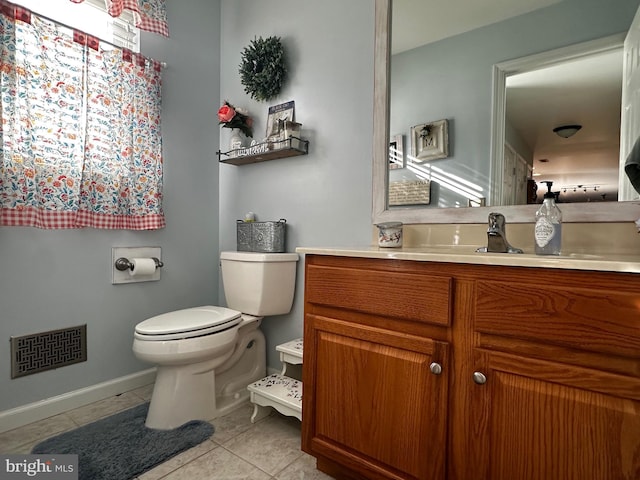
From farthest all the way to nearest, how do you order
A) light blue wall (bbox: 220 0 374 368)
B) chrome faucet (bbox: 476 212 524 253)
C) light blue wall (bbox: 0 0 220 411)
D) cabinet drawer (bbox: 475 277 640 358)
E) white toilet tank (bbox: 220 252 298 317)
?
white toilet tank (bbox: 220 252 298 317), light blue wall (bbox: 220 0 374 368), light blue wall (bbox: 0 0 220 411), chrome faucet (bbox: 476 212 524 253), cabinet drawer (bbox: 475 277 640 358)

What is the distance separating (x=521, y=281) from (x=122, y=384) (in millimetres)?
2038

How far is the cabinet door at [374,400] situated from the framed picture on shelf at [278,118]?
1.15m

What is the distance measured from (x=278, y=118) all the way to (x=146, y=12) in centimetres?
90

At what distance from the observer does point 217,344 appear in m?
1.59

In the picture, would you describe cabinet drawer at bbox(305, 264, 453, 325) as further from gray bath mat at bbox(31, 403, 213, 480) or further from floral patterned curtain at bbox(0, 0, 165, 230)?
floral patterned curtain at bbox(0, 0, 165, 230)

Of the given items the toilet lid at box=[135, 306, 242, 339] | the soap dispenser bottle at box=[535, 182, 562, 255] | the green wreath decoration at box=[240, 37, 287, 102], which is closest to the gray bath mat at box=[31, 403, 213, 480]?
the toilet lid at box=[135, 306, 242, 339]

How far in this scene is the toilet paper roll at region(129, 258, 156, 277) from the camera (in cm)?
190

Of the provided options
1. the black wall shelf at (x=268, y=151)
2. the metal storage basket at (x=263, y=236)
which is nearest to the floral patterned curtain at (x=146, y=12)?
the black wall shelf at (x=268, y=151)

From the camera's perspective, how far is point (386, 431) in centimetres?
106

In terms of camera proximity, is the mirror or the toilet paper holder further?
the toilet paper holder

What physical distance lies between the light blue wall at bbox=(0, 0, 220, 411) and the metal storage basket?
1.35ft

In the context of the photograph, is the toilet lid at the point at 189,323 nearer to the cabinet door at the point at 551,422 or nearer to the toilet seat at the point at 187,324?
the toilet seat at the point at 187,324

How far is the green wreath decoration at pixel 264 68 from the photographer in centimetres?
199

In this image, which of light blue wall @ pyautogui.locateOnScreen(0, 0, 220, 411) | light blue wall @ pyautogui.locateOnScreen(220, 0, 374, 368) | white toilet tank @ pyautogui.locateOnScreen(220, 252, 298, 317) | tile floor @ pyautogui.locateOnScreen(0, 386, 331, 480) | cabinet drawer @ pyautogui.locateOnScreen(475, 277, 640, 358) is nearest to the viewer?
cabinet drawer @ pyautogui.locateOnScreen(475, 277, 640, 358)
